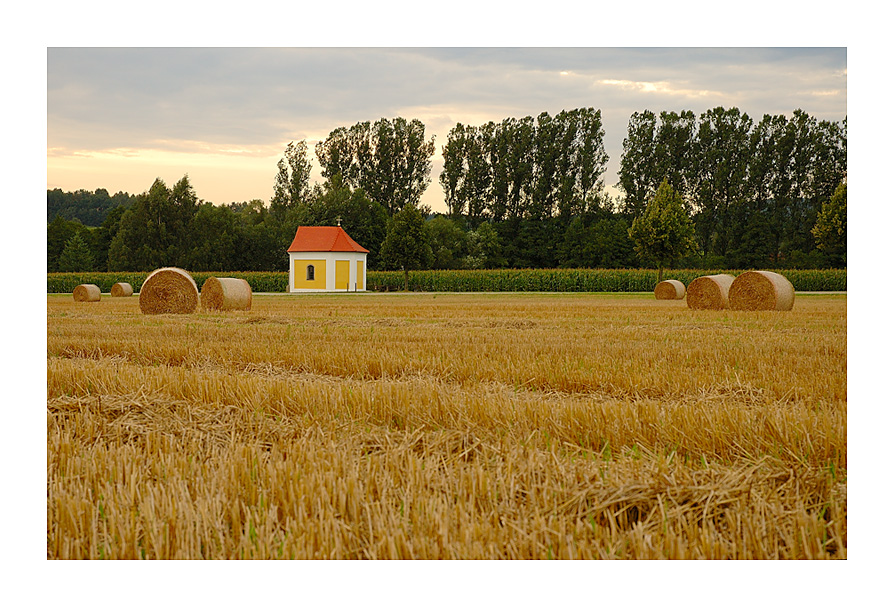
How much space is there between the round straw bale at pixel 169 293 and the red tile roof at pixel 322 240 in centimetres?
2785

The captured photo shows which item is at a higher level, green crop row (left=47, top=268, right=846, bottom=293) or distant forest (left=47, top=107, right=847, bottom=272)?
distant forest (left=47, top=107, right=847, bottom=272)

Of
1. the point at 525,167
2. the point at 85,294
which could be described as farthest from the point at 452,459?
the point at 525,167

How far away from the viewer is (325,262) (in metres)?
45.6

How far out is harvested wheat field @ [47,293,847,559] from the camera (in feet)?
9.19

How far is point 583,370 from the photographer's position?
7000mm

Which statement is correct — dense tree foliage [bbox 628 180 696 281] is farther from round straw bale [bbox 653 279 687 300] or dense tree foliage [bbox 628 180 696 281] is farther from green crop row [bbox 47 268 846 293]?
round straw bale [bbox 653 279 687 300]

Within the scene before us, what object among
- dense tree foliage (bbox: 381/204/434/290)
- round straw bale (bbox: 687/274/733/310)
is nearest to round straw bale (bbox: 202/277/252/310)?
A: round straw bale (bbox: 687/274/733/310)

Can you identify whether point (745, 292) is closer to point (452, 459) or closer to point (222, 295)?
point (222, 295)

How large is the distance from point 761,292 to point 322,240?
111ft

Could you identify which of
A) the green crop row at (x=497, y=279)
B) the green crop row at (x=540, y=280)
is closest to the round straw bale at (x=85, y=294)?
the green crop row at (x=497, y=279)

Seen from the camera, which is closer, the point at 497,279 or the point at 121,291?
the point at 121,291

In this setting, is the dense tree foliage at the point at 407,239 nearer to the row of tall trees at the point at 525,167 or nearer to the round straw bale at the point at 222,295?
the row of tall trees at the point at 525,167

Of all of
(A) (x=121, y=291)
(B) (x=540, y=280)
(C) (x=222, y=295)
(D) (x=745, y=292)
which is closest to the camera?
(D) (x=745, y=292)

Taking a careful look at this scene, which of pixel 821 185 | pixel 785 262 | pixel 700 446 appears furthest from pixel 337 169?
pixel 700 446
